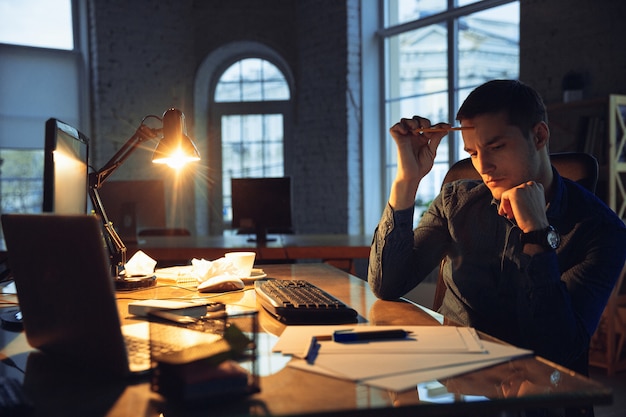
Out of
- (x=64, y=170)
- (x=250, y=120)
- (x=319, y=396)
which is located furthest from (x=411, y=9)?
(x=319, y=396)

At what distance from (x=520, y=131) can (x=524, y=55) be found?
3400 mm

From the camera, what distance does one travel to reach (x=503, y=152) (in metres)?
1.41

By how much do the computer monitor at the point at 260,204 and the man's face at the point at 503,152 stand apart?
8.62 ft

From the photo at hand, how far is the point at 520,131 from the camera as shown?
1415 mm

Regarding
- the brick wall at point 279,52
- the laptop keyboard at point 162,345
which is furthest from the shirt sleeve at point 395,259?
the brick wall at point 279,52

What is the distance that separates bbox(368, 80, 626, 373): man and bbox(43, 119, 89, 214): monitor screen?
2.49ft

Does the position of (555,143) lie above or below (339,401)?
above

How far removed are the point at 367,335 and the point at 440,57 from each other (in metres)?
4.76

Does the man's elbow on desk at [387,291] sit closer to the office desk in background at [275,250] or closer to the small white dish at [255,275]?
the small white dish at [255,275]

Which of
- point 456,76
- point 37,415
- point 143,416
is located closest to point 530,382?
point 143,416

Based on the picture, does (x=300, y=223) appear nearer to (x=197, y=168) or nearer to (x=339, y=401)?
(x=197, y=168)

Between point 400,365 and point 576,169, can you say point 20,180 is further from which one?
point 400,365

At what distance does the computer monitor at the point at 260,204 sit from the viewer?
4.00 m

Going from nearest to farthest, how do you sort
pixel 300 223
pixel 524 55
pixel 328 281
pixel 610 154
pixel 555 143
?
pixel 328 281, pixel 610 154, pixel 555 143, pixel 524 55, pixel 300 223
